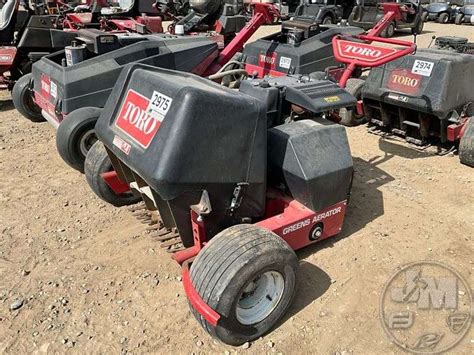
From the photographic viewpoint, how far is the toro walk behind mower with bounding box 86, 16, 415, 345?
2293mm

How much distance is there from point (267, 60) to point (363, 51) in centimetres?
278

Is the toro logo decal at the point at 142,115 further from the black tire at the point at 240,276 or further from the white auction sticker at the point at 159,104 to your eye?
the black tire at the point at 240,276

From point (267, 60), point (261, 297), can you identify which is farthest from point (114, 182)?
point (267, 60)

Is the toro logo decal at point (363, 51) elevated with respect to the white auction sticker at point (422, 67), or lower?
elevated

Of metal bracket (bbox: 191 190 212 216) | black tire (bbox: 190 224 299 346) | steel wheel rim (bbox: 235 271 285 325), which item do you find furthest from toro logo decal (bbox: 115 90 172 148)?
steel wheel rim (bbox: 235 271 285 325)

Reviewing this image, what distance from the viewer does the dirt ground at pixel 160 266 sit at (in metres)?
2.55

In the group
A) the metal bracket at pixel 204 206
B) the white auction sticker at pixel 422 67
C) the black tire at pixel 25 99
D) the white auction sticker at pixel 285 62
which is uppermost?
the white auction sticker at pixel 422 67

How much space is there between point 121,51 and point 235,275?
Answer: 360cm

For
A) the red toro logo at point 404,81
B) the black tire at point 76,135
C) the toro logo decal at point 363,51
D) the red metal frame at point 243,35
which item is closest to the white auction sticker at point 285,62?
the red metal frame at point 243,35

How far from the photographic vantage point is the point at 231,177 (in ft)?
8.34

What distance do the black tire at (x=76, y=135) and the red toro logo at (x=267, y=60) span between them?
3.24 metres

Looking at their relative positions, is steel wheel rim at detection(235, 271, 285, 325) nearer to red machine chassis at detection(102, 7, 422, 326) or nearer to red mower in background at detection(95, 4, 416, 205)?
red machine chassis at detection(102, 7, 422, 326)

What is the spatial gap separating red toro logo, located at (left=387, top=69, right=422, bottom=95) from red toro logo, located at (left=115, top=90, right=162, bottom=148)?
331 cm

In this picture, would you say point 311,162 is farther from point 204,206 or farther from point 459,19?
point 459,19
